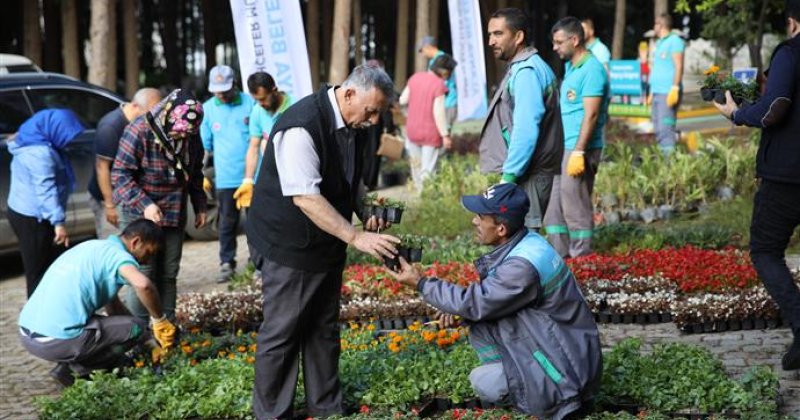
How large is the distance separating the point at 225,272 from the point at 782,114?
240 inches

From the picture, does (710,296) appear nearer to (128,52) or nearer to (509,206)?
(509,206)

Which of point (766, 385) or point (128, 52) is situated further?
point (128, 52)

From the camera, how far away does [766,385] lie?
639 cm

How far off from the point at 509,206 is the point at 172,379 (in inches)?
98.4

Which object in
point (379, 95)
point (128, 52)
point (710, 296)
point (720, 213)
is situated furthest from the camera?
point (128, 52)

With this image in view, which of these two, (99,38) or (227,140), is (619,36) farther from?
(227,140)

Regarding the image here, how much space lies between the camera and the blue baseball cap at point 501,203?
595 centimetres

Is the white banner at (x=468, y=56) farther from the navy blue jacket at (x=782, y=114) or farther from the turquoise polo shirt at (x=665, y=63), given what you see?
the navy blue jacket at (x=782, y=114)

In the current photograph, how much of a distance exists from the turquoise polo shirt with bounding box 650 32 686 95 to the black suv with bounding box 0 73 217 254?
6.95 metres

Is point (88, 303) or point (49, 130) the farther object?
point (49, 130)

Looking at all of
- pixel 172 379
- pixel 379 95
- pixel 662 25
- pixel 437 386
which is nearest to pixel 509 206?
pixel 379 95

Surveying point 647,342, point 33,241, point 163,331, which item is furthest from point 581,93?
point 33,241

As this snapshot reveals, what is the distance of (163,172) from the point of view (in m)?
8.38

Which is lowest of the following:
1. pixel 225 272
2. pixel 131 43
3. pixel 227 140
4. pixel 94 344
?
pixel 225 272
